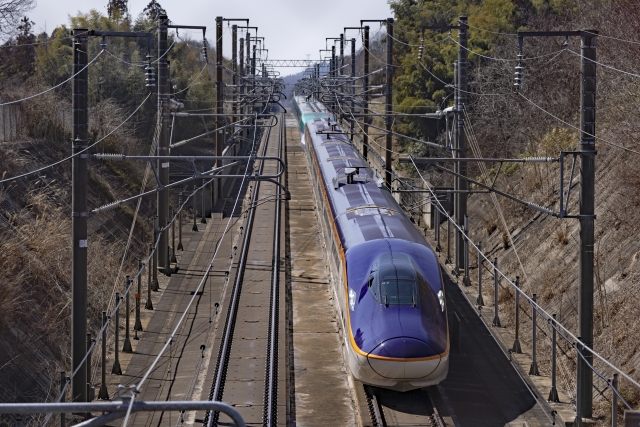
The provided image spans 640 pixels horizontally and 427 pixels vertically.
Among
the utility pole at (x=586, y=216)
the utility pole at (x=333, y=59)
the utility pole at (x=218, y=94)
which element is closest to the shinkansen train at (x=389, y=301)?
the utility pole at (x=586, y=216)

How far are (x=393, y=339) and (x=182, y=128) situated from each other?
5352cm

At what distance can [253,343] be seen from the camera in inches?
749

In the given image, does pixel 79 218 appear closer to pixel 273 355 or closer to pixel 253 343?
pixel 273 355

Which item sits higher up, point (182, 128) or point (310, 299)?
point (182, 128)

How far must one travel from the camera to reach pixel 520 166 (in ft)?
109

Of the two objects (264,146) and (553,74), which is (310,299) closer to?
(553,74)

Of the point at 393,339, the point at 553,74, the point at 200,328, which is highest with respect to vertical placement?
the point at 553,74

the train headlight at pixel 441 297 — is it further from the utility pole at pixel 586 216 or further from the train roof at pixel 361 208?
the utility pole at pixel 586 216

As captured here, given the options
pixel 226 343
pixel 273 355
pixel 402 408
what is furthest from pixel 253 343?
pixel 402 408

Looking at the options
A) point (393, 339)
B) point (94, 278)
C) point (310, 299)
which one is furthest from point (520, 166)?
point (393, 339)

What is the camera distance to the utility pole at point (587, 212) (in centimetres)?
1397

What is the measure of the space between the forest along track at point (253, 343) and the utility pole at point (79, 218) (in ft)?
7.31

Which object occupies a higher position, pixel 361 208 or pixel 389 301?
pixel 361 208

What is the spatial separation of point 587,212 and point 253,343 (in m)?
7.94
